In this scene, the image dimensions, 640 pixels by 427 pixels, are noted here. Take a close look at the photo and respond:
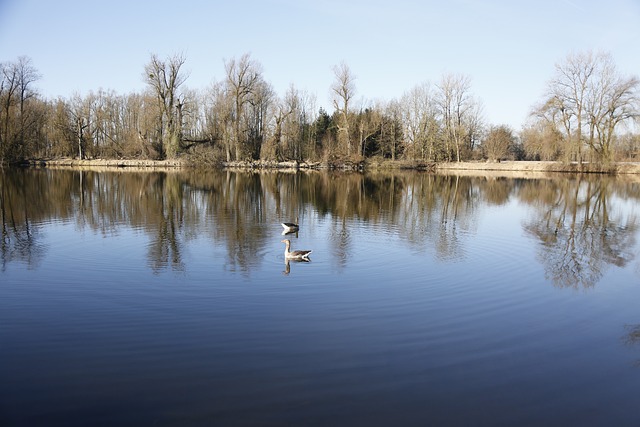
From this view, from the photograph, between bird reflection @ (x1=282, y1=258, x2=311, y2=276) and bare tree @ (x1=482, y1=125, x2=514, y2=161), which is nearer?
bird reflection @ (x1=282, y1=258, x2=311, y2=276)

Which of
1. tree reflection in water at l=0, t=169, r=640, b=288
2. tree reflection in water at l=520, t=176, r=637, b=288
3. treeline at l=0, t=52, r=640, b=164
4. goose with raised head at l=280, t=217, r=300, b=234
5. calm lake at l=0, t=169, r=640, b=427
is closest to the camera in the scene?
calm lake at l=0, t=169, r=640, b=427

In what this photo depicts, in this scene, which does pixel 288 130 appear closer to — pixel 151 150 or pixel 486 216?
pixel 151 150

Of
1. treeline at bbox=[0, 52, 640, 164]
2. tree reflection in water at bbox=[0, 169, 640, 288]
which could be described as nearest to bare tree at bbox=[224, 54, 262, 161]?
treeline at bbox=[0, 52, 640, 164]

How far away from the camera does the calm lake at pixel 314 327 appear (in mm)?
5254

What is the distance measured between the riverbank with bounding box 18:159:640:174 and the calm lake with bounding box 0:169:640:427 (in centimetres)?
4463

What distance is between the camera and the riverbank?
54594 mm

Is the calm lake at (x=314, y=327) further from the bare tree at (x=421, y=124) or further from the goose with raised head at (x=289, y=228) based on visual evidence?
the bare tree at (x=421, y=124)

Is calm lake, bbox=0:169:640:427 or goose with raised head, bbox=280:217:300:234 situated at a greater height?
goose with raised head, bbox=280:217:300:234

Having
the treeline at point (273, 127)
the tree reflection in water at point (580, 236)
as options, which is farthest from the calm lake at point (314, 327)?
the treeline at point (273, 127)

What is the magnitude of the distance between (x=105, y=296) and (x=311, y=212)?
12972 millimetres

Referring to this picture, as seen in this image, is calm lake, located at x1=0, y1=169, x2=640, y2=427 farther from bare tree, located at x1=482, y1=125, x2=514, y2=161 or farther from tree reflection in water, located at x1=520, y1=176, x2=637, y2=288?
bare tree, located at x1=482, y1=125, x2=514, y2=161

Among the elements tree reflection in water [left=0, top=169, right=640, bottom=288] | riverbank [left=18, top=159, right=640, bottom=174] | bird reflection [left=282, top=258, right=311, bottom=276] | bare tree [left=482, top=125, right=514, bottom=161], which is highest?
bare tree [left=482, top=125, right=514, bottom=161]

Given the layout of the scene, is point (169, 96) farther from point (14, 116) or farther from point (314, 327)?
point (314, 327)

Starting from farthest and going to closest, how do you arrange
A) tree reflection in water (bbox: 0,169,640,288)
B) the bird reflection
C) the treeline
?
the treeline → tree reflection in water (bbox: 0,169,640,288) → the bird reflection
